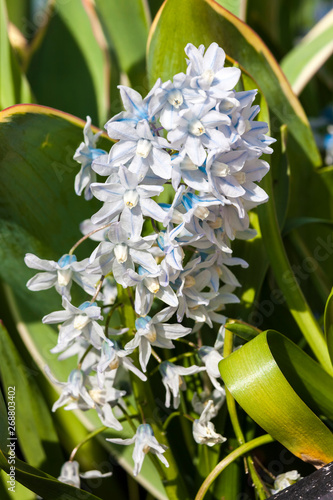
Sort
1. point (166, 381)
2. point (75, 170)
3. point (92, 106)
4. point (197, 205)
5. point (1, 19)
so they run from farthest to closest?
point (92, 106)
point (1, 19)
point (75, 170)
point (166, 381)
point (197, 205)

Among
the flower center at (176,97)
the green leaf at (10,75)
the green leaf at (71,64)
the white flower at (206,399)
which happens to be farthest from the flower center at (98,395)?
the green leaf at (71,64)

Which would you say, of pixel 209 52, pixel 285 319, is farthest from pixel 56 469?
pixel 209 52

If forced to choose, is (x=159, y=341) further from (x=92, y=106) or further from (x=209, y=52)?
(x=92, y=106)

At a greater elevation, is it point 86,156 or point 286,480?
point 86,156

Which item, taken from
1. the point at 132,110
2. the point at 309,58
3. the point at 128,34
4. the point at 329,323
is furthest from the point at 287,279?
the point at 128,34

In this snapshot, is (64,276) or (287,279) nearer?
(64,276)

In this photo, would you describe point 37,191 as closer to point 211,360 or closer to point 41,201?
point 41,201
